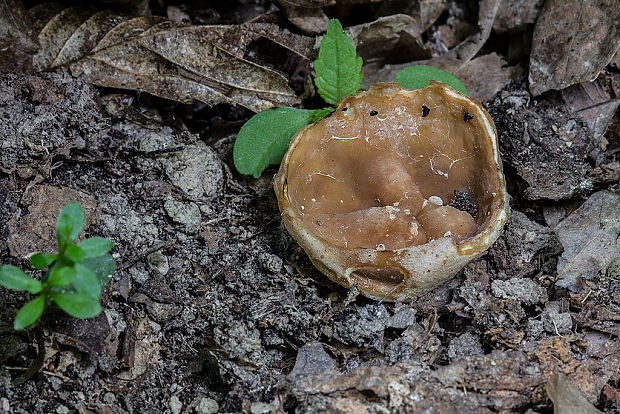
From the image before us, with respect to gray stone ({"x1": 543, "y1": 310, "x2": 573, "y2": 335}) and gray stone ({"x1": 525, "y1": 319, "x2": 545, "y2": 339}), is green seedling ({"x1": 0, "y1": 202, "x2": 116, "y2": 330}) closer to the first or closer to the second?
gray stone ({"x1": 525, "y1": 319, "x2": 545, "y2": 339})

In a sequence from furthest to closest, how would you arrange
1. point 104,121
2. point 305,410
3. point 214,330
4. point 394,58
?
point 394,58, point 104,121, point 214,330, point 305,410

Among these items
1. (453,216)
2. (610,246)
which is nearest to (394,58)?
(453,216)

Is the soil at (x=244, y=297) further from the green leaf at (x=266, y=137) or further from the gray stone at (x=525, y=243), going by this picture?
the green leaf at (x=266, y=137)

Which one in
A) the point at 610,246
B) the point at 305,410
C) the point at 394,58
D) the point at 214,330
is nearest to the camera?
the point at 305,410

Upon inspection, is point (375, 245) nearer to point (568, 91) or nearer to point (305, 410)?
point (305, 410)

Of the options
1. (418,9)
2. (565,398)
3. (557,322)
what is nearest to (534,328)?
(557,322)

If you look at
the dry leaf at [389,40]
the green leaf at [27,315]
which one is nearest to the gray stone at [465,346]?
the green leaf at [27,315]
